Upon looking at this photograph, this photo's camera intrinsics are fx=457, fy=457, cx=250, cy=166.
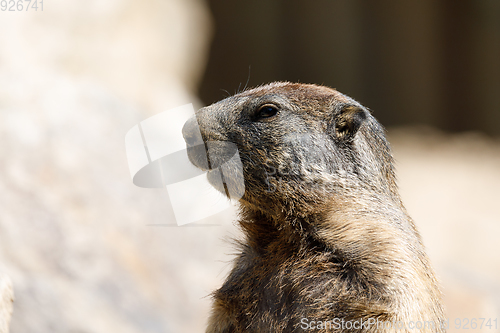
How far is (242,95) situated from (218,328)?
1345 millimetres

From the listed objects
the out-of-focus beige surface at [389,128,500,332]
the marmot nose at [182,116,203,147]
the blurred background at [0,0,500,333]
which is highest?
the marmot nose at [182,116,203,147]

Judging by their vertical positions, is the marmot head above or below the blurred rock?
above

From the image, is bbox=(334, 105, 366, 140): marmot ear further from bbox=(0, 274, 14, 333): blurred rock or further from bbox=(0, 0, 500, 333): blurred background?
bbox=(0, 274, 14, 333): blurred rock

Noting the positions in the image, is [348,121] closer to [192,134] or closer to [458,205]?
[192,134]

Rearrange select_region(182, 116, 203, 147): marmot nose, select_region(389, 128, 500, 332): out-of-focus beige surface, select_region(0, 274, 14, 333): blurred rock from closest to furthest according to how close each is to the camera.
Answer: select_region(182, 116, 203, 147): marmot nose
select_region(0, 274, 14, 333): blurred rock
select_region(389, 128, 500, 332): out-of-focus beige surface

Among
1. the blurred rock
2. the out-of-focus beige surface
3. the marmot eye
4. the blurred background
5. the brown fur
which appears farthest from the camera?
the out-of-focus beige surface

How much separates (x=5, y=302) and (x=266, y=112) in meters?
1.86

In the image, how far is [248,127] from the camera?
2.46 metres

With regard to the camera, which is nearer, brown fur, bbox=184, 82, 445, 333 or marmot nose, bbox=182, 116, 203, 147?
brown fur, bbox=184, 82, 445, 333

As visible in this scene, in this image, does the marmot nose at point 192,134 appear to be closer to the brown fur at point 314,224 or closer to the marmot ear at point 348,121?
the brown fur at point 314,224

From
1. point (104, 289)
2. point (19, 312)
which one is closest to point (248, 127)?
point (19, 312)

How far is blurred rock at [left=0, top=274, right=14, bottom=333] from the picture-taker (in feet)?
8.50

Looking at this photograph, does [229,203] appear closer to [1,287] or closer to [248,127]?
[248,127]

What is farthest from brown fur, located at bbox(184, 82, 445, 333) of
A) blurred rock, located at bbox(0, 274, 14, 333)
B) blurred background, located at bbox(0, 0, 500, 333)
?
blurred rock, located at bbox(0, 274, 14, 333)
